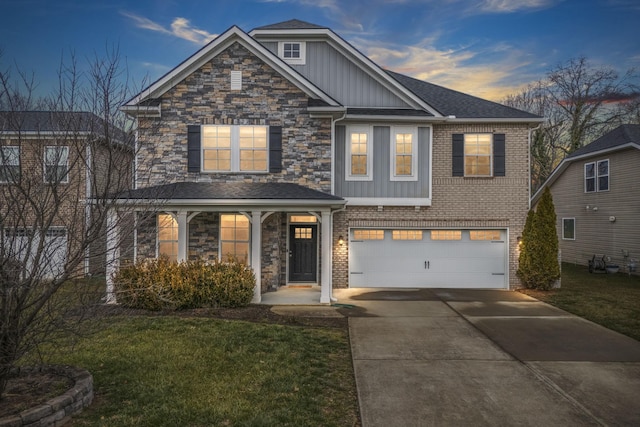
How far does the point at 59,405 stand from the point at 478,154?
13159 millimetres

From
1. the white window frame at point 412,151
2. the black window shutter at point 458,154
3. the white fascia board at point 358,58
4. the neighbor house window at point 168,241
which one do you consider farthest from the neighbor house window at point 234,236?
the black window shutter at point 458,154

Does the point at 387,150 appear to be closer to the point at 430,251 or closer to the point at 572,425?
the point at 430,251

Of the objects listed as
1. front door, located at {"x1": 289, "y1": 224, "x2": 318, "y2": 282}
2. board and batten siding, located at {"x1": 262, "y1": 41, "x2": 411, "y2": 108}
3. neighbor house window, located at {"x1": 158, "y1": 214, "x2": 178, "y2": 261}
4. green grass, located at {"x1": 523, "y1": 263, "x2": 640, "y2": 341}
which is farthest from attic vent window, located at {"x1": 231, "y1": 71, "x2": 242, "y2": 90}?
green grass, located at {"x1": 523, "y1": 263, "x2": 640, "y2": 341}

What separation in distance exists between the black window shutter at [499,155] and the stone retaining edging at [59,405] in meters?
12.9

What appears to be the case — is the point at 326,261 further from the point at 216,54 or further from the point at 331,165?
the point at 216,54

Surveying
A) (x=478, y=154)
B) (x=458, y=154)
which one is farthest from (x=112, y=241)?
(x=478, y=154)

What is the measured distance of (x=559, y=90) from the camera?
101 ft

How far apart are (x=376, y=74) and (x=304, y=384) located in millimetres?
11001

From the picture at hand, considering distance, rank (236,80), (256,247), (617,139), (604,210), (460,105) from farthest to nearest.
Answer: (604,210) → (617,139) → (460,105) → (236,80) → (256,247)

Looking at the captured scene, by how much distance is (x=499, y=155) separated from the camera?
44.1 ft

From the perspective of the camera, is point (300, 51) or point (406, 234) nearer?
point (406, 234)

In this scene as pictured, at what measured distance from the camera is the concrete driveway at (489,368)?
4.80 metres

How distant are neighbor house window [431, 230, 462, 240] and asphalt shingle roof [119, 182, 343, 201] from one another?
4.28 metres

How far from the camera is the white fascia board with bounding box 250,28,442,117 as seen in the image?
13.1 metres
